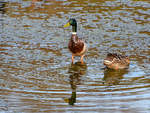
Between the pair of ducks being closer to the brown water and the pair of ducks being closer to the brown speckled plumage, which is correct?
the brown speckled plumage

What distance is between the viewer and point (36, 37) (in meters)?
13.8

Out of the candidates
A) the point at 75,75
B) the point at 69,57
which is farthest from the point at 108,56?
the point at 69,57

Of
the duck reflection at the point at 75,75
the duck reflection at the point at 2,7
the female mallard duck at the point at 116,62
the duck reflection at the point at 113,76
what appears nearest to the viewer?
the duck reflection at the point at 75,75

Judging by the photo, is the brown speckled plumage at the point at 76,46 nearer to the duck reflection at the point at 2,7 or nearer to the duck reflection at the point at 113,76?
the duck reflection at the point at 113,76

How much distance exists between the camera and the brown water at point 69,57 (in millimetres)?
8195

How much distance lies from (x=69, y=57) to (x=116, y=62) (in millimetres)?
1865

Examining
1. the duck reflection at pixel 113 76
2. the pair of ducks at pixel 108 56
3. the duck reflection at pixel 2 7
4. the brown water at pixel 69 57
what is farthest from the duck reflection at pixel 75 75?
the duck reflection at pixel 2 7

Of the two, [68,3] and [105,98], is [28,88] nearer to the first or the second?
[105,98]

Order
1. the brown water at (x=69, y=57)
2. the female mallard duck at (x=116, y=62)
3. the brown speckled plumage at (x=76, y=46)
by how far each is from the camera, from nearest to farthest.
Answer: the brown water at (x=69, y=57) < the female mallard duck at (x=116, y=62) < the brown speckled plumage at (x=76, y=46)

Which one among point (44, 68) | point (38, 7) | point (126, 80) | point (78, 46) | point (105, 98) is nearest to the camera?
point (105, 98)

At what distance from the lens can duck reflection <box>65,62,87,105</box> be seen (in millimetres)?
8383

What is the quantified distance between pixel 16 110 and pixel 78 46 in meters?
4.34

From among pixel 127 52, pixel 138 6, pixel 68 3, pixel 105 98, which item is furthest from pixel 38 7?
pixel 105 98

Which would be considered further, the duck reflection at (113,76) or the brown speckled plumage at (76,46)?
the brown speckled plumage at (76,46)
